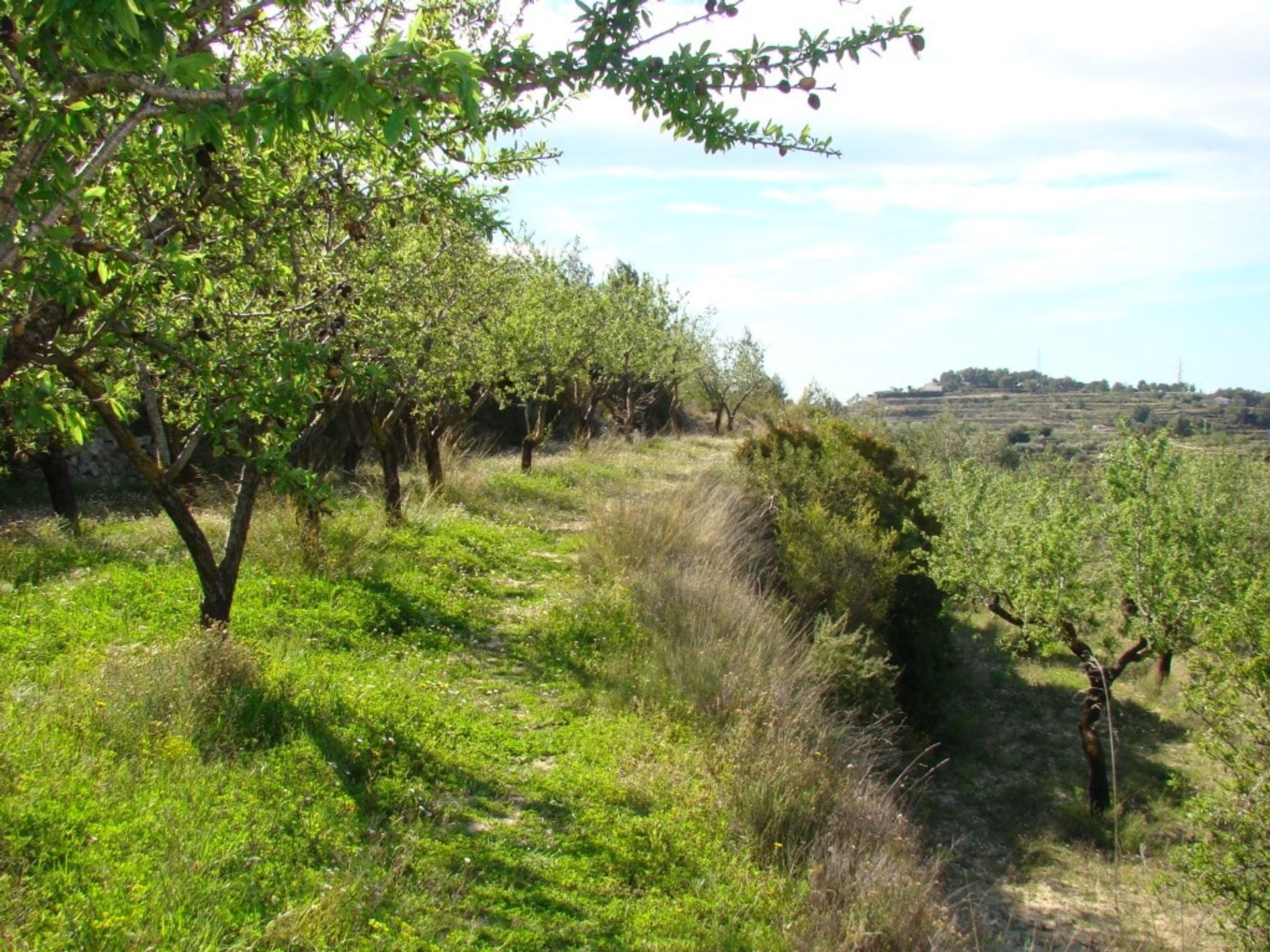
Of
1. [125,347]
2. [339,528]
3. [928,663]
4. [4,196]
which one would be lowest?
[928,663]

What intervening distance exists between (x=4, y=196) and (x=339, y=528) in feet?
25.9

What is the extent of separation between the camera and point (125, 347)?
4516 mm

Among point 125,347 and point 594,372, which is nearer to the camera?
point 125,347

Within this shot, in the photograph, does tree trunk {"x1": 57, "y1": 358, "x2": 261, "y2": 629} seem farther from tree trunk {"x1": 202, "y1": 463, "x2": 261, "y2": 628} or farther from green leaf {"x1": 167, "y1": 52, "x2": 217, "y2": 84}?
green leaf {"x1": 167, "y1": 52, "x2": 217, "y2": 84}

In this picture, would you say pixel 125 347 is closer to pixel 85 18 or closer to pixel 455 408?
pixel 85 18

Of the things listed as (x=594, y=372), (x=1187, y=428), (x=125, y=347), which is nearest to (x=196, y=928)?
(x=125, y=347)

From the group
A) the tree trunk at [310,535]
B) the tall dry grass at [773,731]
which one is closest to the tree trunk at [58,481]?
the tree trunk at [310,535]

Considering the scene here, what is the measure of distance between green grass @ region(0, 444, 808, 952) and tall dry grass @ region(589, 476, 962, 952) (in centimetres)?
26

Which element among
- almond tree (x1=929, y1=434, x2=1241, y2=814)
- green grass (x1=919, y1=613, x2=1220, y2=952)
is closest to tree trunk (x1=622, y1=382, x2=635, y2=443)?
green grass (x1=919, y1=613, x2=1220, y2=952)

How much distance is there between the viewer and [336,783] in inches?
205

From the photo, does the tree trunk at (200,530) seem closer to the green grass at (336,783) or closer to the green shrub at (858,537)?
the green grass at (336,783)

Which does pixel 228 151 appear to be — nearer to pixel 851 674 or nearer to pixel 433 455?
pixel 851 674

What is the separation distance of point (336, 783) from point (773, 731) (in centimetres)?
315

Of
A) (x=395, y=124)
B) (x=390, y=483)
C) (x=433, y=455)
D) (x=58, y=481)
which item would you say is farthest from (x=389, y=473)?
(x=395, y=124)
